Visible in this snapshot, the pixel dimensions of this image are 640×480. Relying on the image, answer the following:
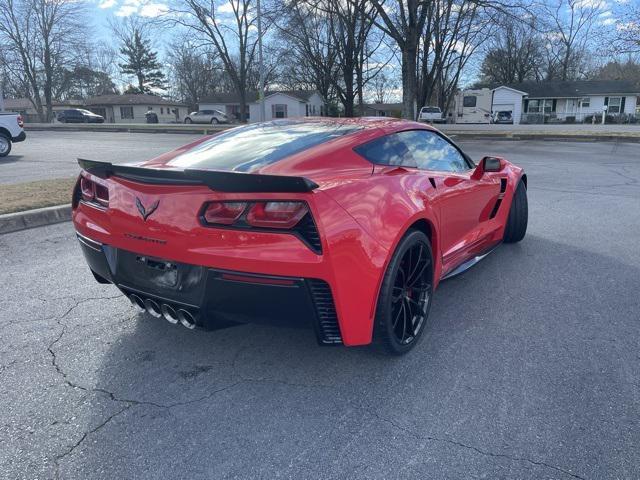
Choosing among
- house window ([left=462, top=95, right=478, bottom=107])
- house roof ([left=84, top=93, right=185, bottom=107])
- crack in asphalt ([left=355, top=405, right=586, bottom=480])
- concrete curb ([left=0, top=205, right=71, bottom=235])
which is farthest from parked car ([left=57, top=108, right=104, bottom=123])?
crack in asphalt ([left=355, top=405, right=586, bottom=480])

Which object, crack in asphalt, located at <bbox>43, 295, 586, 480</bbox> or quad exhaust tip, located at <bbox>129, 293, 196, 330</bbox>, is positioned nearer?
crack in asphalt, located at <bbox>43, 295, 586, 480</bbox>

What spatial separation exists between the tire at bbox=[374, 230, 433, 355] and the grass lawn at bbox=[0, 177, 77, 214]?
521 cm

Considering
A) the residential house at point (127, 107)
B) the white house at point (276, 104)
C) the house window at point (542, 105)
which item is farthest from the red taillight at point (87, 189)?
the residential house at point (127, 107)

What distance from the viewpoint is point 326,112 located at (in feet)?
153

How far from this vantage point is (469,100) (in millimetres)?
56281

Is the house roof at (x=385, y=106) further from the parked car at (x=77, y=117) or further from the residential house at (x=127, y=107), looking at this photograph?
the parked car at (x=77, y=117)

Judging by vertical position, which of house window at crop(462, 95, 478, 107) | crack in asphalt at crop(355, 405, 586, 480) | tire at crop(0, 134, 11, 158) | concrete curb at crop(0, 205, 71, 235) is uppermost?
house window at crop(462, 95, 478, 107)

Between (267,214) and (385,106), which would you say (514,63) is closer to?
(385,106)

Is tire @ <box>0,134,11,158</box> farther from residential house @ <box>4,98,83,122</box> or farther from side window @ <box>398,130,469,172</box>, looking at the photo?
residential house @ <box>4,98,83,122</box>

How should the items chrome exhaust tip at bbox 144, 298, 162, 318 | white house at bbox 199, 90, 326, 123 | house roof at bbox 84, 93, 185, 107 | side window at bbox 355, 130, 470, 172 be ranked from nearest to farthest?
chrome exhaust tip at bbox 144, 298, 162, 318
side window at bbox 355, 130, 470, 172
white house at bbox 199, 90, 326, 123
house roof at bbox 84, 93, 185, 107

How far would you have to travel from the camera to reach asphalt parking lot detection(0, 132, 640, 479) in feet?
6.66

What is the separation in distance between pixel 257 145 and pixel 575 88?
63.8 m

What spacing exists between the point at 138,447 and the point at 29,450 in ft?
1.50

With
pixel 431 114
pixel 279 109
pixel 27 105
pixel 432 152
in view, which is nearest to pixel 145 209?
pixel 432 152
